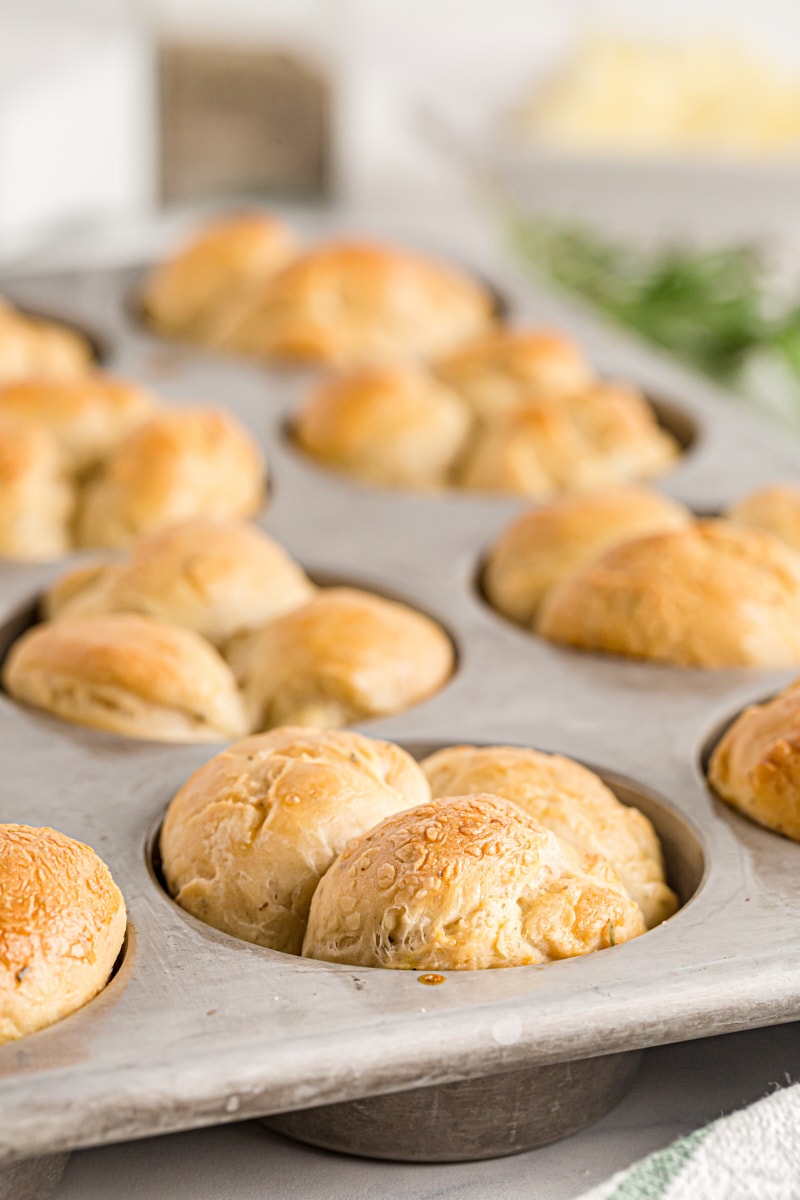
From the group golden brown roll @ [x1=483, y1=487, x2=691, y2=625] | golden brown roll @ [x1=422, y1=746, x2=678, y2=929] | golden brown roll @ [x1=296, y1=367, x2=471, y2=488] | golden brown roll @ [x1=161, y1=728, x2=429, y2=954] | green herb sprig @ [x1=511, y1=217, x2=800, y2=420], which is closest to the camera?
golden brown roll @ [x1=161, y1=728, x2=429, y2=954]

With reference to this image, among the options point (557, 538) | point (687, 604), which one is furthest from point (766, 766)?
point (557, 538)

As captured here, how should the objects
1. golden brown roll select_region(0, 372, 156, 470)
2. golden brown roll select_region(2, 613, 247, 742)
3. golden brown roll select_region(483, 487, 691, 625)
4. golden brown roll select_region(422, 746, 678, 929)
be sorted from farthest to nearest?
golden brown roll select_region(0, 372, 156, 470), golden brown roll select_region(483, 487, 691, 625), golden brown roll select_region(2, 613, 247, 742), golden brown roll select_region(422, 746, 678, 929)

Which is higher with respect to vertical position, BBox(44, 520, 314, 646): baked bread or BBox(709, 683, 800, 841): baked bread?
BBox(709, 683, 800, 841): baked bread

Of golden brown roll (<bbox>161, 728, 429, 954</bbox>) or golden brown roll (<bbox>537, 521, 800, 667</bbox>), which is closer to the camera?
golden brown roll (<bbox>161, 728, 429, 954</bbox>)

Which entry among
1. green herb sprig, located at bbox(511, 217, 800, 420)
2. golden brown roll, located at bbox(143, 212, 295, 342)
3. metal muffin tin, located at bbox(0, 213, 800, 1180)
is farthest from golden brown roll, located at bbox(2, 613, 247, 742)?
green herb sprig, located at bbox(511, 217, 800, 420)

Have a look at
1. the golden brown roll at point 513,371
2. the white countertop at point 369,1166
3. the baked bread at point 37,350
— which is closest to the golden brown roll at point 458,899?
the white countertop at point 369,1166

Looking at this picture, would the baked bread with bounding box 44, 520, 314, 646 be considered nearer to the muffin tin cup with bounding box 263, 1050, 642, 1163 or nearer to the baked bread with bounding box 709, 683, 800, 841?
the baked bread with bounding box 709, 683, 800, 841
